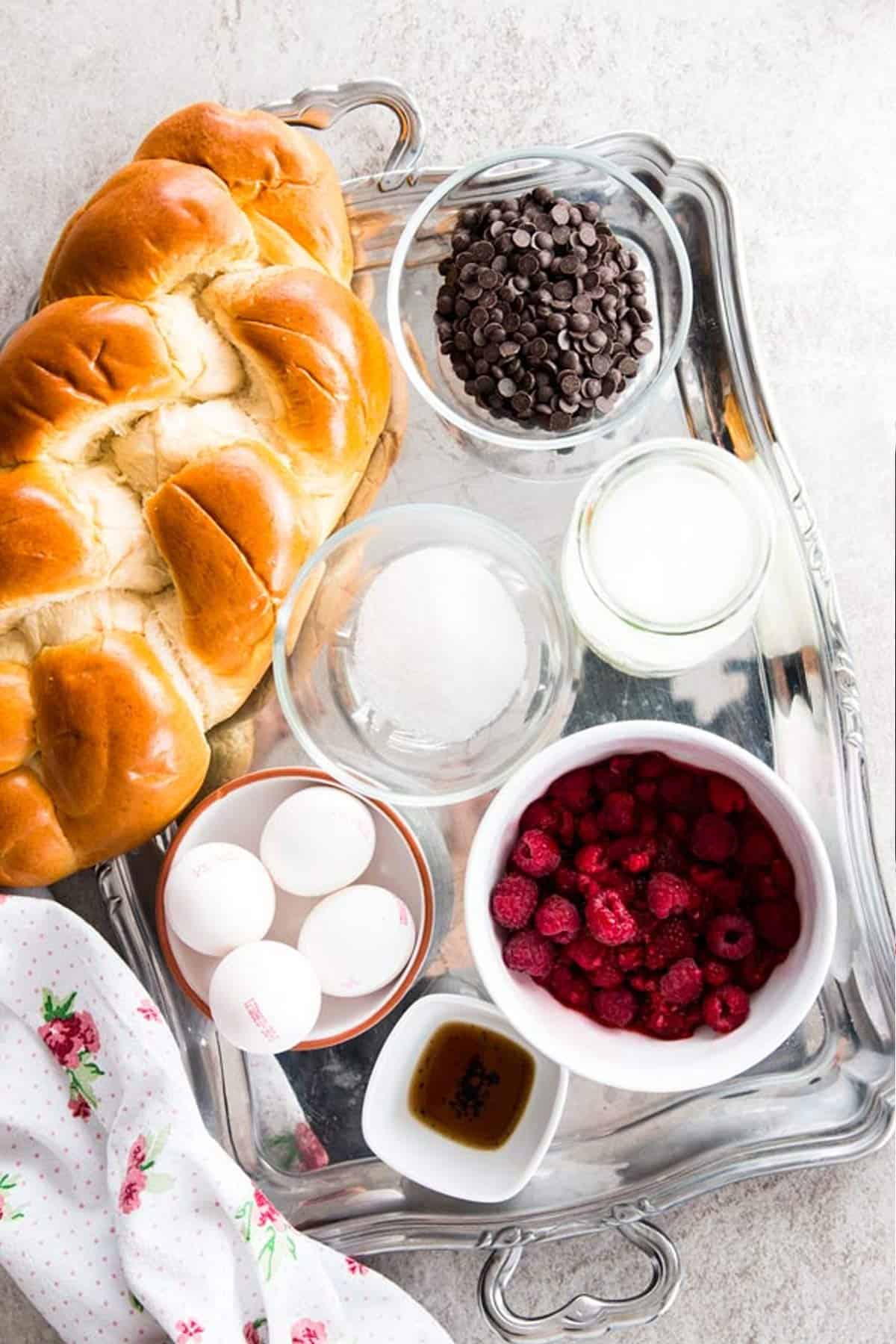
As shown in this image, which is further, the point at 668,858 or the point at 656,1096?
the point at 656,1096

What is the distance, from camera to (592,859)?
3.30 ft

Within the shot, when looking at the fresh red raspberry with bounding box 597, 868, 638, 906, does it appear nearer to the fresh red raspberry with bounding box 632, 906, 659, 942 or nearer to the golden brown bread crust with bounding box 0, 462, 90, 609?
the fresh red raspberry with bounding box 632, 906, 659, 942

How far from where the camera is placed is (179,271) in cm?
105

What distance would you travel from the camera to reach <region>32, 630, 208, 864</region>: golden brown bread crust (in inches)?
39.6

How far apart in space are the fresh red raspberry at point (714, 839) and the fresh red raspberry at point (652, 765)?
54 mm

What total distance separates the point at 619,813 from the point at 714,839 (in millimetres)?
83

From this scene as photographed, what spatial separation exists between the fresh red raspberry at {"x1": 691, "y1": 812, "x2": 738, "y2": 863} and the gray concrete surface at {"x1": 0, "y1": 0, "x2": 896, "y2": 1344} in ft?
0.82

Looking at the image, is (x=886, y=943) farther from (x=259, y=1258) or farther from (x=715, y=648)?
(x=259, y=1258)

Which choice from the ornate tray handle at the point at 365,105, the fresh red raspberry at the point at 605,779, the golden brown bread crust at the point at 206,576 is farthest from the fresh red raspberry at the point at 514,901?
the ornate tray handle at the point at 365,105

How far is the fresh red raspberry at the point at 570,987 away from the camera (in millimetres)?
1020

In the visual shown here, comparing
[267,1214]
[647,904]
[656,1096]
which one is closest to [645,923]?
[647,904]

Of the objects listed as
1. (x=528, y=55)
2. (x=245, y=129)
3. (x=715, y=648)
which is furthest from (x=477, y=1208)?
(x=528, y=55)

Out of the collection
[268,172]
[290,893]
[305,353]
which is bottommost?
[290,893]

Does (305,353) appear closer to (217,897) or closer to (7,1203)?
(217,897)
